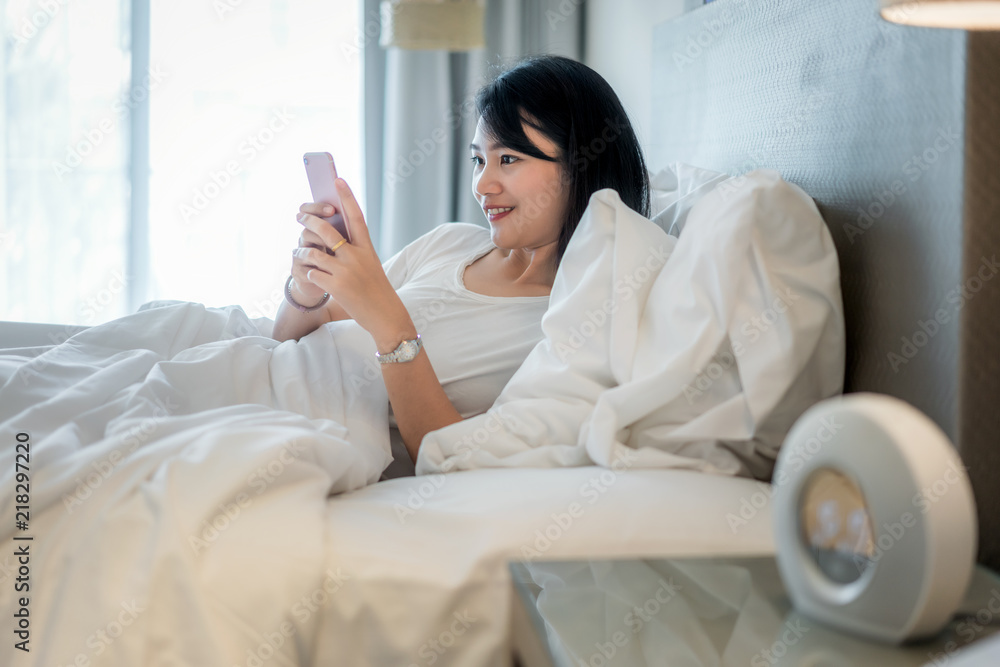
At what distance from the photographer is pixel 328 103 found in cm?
331

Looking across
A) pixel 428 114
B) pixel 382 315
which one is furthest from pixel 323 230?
pixel 428 114

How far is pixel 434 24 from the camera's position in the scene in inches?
76.3

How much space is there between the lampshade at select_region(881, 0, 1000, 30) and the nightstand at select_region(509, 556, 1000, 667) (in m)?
0.46

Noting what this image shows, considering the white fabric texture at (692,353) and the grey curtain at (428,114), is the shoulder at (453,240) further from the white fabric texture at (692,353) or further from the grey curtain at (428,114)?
the grey curtain at (428,114)

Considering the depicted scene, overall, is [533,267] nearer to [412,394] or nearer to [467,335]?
[467,335]

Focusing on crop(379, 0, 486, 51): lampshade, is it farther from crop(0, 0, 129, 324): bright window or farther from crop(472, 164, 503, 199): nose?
crop(0, 0, 129, 324): bright window

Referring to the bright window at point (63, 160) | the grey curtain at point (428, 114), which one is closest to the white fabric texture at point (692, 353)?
the grey curtain at point (428, 114)

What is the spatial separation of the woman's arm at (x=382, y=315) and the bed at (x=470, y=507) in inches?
8.6

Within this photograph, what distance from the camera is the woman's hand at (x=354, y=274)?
4.21ft

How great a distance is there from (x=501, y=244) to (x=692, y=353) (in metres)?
0.59

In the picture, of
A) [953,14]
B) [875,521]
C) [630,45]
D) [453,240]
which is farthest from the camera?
[630,45]

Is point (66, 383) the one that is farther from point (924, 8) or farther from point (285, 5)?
point (285, 5)

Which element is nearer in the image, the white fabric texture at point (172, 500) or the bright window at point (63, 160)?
the white fabric texture at point (172, 500)

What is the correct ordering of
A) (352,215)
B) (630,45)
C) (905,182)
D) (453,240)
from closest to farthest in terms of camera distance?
1. (905,182)
2. (352,215)
3. (453,240)
4. (630,45)
